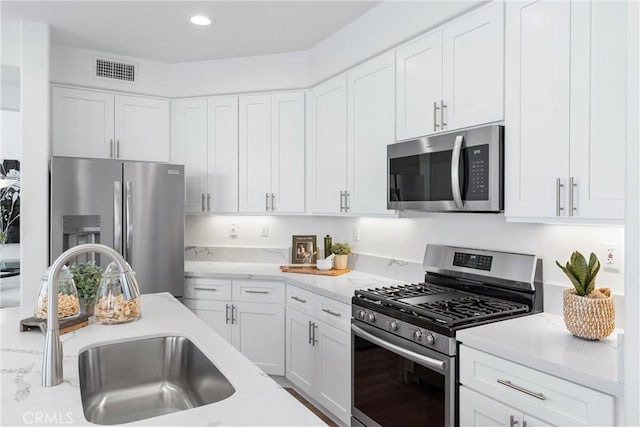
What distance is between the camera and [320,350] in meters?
2.96

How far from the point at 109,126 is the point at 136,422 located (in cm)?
330

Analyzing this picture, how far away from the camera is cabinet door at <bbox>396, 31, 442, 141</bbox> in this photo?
242cm

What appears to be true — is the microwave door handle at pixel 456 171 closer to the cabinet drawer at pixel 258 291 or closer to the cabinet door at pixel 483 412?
the cabinet door at pixel 483 412

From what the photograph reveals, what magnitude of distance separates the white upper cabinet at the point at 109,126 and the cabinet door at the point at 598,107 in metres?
3.34

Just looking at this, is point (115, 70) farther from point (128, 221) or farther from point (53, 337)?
point (53, 337)

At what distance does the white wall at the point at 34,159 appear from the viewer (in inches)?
122

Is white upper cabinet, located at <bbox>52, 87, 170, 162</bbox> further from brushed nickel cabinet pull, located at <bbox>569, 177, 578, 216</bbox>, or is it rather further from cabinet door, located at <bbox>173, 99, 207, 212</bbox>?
brushed nickel cabinet pull, located at <bbox>569, 177, 578, 216</bbox>

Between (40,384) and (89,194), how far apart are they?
91.4 inches

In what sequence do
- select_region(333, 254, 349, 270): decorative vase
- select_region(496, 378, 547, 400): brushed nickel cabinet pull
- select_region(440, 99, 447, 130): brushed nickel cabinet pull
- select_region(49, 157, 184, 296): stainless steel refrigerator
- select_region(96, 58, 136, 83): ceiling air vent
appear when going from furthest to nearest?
select_region(96, 58, 136, 83): ceiling air vent → select_region(333, 254, 349, 270): decorative vase → select_region(49, 157, 184, 296): stainless steel refrigerator → select_region(440, 99, 447, 130): brushed nickel cabinet pull → select_region(496, 378, 547, 400): brushed nickel cabinet pull

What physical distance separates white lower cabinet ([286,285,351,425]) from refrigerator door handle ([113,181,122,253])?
1351 mm

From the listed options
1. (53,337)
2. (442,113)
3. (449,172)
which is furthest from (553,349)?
(53,337)

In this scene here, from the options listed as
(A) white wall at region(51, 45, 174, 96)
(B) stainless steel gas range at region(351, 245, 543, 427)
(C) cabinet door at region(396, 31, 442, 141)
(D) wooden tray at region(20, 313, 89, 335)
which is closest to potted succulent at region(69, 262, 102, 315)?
(D) wooden tray at region(20, 313, 89, 335)

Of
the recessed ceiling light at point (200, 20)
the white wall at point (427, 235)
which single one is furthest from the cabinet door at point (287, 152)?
the recessed ceiling light at point (200, 20)

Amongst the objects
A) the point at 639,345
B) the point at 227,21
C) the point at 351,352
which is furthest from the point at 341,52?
the point at 639,345
